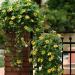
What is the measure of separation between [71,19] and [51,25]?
0.41m

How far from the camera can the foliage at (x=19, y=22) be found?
5312 mm

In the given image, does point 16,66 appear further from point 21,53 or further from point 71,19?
point 71,19

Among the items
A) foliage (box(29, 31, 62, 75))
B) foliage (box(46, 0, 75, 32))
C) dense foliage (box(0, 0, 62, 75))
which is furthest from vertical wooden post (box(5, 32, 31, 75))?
foliage (box(46, 0, 75, 32))

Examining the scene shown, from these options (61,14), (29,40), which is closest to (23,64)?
(29,40)

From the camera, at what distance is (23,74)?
5.50m

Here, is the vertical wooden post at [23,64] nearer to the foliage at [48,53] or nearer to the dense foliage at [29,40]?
the dense foliage at [29,40]

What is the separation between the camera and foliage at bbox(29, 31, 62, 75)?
16.8 ft

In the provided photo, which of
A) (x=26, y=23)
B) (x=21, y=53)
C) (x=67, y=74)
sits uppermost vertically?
(x=26, y=23)

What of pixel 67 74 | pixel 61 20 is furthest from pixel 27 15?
pixel 61 20

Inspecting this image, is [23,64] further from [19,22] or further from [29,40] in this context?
[19,22]

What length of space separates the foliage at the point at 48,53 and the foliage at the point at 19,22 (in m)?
0.18

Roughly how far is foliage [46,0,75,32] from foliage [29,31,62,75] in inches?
83.9

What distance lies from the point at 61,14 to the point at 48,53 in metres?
2.27

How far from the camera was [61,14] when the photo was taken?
7262 mm
